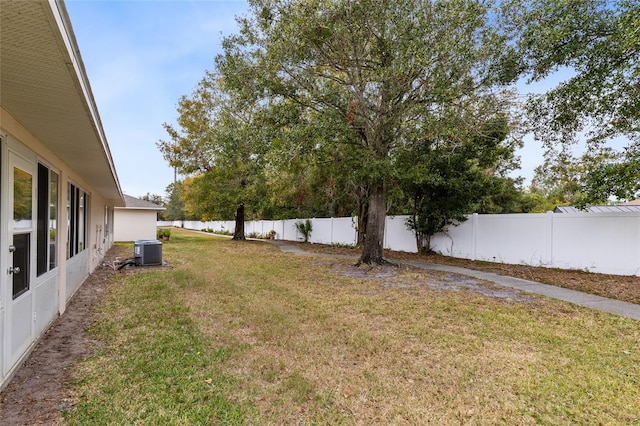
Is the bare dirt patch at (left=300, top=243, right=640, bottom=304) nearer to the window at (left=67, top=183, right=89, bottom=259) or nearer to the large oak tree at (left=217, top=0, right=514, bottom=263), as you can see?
the large oak tree at (left=217, top=0, right=514, bottom=263)

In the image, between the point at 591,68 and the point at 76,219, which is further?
the point at 591,68

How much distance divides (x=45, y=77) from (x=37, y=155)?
7.78ft

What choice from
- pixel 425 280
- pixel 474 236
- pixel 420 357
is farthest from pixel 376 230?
pixel 420 357

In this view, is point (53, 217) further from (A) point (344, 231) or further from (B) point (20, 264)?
(A) point (344, 231)

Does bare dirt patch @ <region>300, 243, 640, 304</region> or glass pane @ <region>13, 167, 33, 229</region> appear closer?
glass pane @ <region>13, 167, 33, 229</region>

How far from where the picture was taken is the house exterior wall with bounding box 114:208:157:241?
23.1 m

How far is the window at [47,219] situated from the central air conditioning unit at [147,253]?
6329 millimetres

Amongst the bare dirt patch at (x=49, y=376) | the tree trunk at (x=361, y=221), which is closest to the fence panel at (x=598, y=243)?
the tree trunk at (x=361, y=221)

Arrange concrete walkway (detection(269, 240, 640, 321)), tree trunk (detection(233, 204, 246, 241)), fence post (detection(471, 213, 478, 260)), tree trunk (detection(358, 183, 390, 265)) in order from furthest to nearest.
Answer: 1. tree trunk (detection(233, 204, 246, 241))
2. fence post (detection(471, 213, 478, 260))
3. tree trunk (detection(358, 183, 390, 265))
4. concrete walkway (detection(269, 240, 640, 321))

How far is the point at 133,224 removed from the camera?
23.4 meters

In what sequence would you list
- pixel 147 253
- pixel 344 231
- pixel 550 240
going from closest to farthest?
pixel 550 240 → pixel 147 253 → pixel 344 231

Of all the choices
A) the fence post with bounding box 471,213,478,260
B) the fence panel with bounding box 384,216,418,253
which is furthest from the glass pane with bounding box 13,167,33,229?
the fence panel with bounding box 384,216,418,253

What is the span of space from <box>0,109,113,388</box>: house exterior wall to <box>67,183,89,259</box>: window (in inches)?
15.4

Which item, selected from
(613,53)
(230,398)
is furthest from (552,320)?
(613,53)
